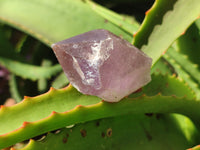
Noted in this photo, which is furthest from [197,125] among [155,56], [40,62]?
[40,62]

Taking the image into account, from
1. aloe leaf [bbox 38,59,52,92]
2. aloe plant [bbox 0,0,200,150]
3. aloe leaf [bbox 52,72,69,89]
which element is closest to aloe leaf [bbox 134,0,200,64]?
aloe plant [bbox 0,0,200,150]

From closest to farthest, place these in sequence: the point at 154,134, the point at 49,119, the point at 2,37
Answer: the point at 49,119 < the point at 154,134 < the point at 2,37

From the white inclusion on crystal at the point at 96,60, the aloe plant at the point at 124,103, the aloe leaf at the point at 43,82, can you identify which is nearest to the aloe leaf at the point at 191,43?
the aloe plant at the point at 124,103

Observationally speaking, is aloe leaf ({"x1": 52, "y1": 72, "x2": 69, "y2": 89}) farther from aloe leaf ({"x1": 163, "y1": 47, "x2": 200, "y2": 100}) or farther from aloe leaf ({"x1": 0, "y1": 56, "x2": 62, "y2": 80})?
aloe leaf ({"x1": 163, "y1": 47, "x2": 200, "y2": 100})

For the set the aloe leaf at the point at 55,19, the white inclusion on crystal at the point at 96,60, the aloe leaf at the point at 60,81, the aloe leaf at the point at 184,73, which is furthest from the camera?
the aloe leaf at the point at 60,81

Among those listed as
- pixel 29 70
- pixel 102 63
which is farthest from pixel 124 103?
pixel 29 70

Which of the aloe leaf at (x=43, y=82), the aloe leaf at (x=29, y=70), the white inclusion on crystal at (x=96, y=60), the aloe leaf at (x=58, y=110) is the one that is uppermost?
the white inclusion on crystal at (x=96, y=60)

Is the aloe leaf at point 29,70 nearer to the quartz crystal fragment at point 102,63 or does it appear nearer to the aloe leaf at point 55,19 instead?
the aloe leaf at point 55,19

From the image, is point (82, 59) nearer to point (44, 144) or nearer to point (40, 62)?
point (44, 144)
